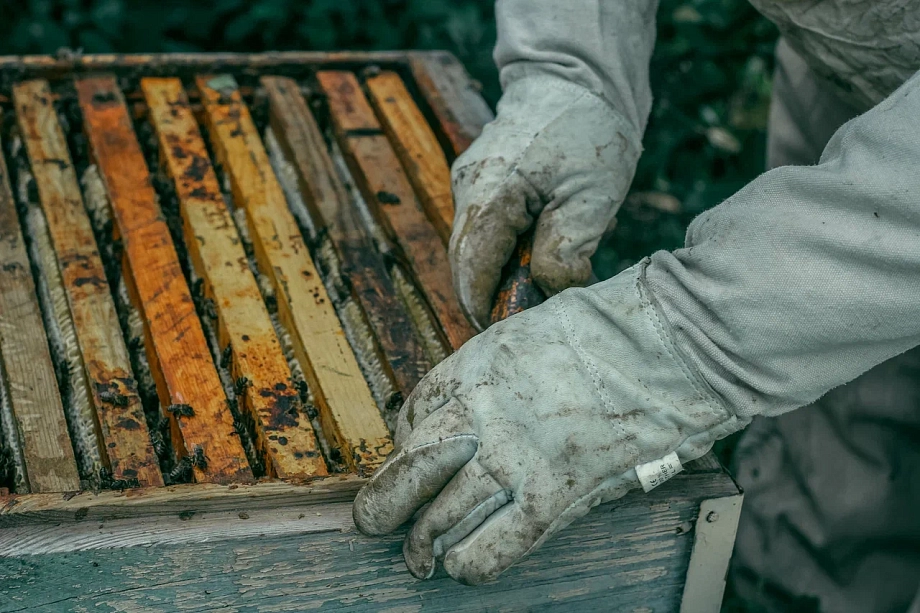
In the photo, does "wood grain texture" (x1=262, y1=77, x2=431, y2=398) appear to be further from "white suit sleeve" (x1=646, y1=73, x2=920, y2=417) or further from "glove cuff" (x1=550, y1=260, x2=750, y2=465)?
"white suit sleeve" (x1=646, y1=73, x2=920, y2=417)

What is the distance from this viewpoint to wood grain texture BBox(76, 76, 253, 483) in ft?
5.39

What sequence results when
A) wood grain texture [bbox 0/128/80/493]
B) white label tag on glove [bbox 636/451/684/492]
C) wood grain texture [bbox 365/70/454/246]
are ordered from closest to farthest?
white label tag on glove [bbox 636/451/684/492] → wood grain texture [bbox 0/128/80/493] → wood grain texture [bbox 365/70/454/246]

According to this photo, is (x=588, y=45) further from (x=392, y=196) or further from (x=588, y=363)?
(x=588, y=363)

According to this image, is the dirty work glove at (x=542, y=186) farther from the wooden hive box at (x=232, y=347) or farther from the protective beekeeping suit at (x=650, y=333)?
the wooden hive box at (x=232, y=347)

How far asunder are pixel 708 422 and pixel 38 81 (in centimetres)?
192

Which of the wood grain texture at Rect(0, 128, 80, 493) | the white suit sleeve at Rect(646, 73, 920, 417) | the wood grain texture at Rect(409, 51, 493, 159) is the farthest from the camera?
the wood grain texture at Rect(409, 51, 493, 159)

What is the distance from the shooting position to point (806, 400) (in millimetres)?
1482

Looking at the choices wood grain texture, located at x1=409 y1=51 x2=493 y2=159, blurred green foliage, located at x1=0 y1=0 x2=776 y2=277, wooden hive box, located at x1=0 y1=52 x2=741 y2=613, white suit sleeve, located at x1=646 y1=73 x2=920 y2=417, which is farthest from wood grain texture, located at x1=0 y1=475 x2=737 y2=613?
blurred green foliage, located at x1=0 y1=0 x2=776 y2=277

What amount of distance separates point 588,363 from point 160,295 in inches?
36.0

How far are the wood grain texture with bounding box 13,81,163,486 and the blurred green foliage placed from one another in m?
0.85

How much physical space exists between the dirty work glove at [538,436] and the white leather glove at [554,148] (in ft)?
0.98

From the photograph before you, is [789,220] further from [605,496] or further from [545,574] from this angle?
[545,574]

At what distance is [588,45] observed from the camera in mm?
1928

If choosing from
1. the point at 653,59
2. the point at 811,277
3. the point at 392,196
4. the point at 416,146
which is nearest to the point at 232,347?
the point at 392,196
